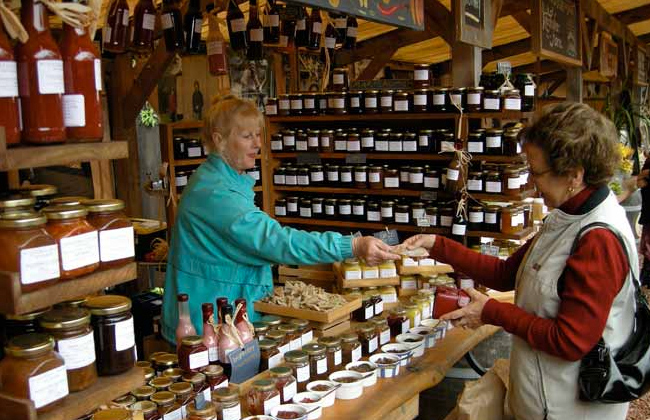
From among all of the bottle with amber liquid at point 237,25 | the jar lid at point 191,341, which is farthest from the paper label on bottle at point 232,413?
the bottle with amber liquid at point 237,25

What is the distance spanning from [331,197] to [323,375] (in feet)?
8.42

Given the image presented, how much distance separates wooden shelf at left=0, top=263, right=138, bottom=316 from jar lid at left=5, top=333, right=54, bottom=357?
0.08m

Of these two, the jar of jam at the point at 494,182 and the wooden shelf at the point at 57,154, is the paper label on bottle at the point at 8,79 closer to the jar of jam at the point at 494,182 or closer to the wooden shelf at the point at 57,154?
the wooden shelf at the point at 57,154

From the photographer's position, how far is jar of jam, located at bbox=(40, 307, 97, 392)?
1.45 m

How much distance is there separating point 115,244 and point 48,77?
40 cm

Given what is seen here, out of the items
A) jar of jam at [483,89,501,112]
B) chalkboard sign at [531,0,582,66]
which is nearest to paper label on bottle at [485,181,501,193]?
jar of jam at [483,89,501,112]

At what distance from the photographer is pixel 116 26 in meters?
4.20

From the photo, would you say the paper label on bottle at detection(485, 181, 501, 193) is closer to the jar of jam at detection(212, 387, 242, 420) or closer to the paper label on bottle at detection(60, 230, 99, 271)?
the jar of jam at detection(212, 387, 242, 420)

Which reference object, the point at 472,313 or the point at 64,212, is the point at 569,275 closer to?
the point at 472,313

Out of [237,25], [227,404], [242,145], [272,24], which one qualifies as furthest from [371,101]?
[227,404]

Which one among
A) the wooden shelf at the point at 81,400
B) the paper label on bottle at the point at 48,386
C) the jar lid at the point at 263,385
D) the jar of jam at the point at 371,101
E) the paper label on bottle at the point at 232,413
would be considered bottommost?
the paper label on bottle at the point at 232,413

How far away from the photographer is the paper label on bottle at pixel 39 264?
4.32 ft

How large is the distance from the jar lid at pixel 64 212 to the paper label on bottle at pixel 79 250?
0.16 feet

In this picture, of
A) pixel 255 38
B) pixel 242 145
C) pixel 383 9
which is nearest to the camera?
pixel 242 145
